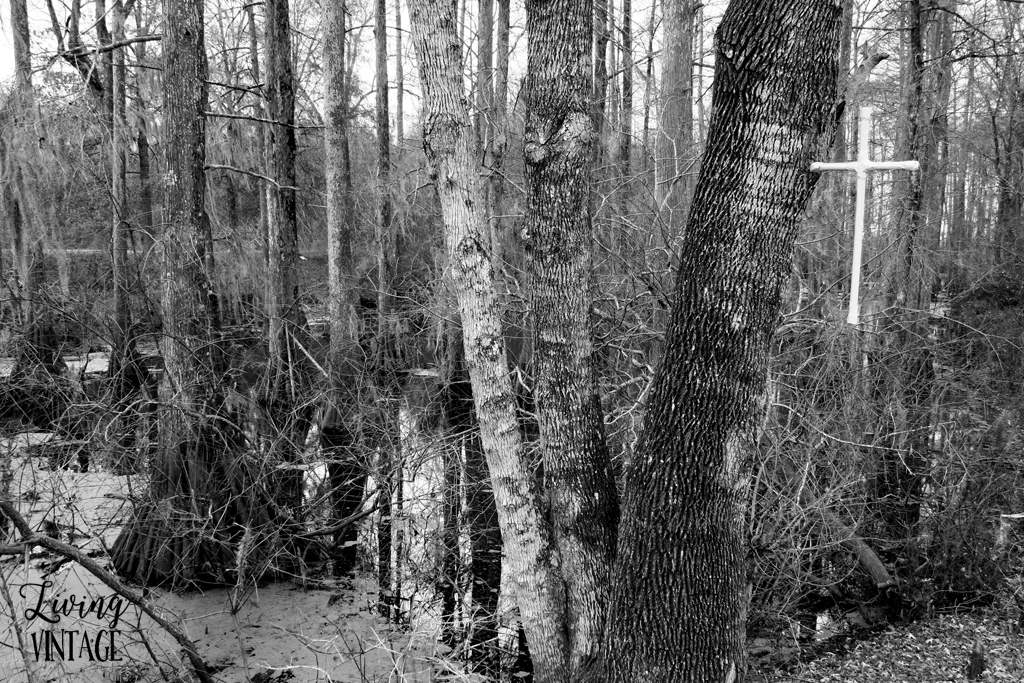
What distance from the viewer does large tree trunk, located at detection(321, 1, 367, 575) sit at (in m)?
8.30

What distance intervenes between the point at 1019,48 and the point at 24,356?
12744 millimetres

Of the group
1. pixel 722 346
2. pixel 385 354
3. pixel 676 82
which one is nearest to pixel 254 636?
pixel 722 346

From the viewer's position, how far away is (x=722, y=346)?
3.29 m

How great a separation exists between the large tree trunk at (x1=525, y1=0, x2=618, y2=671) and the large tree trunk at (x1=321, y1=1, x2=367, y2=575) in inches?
169

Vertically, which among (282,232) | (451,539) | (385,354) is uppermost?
(282,232)

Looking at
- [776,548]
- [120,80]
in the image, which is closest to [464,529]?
[776,548]

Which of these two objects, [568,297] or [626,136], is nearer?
[568,297]

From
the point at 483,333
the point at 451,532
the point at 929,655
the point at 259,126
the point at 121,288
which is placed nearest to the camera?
the point at 483,333

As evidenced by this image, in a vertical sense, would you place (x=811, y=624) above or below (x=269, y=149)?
below

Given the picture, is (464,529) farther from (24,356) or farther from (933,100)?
(933,100)

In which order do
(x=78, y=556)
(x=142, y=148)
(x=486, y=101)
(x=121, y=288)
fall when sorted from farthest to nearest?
(x=142, y=148) → (x=121, y=288) → (x=486, y=101) → (x=78, y=556)

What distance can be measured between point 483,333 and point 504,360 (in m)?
0.20

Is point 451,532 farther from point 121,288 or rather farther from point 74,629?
point 121,288

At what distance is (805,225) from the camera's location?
293 inches
